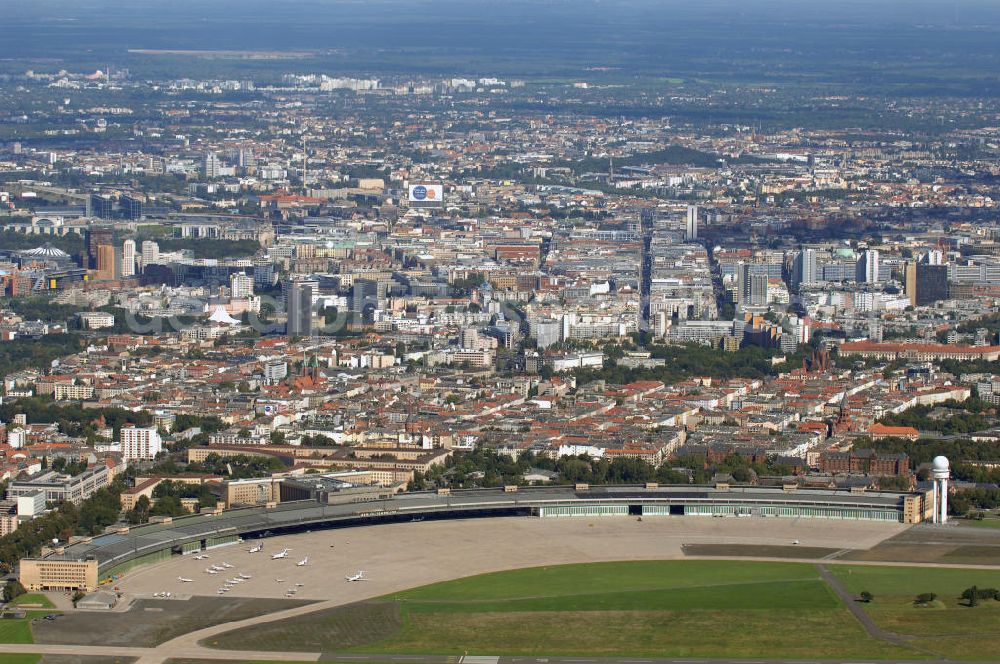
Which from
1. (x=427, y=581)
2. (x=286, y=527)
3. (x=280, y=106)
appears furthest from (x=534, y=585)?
(x=280, y=106)

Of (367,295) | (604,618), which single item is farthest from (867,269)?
(604,618)

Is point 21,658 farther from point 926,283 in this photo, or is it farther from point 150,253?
point 150,253

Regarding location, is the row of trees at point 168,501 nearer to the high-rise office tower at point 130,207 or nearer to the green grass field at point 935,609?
the green grass field at point 935,609

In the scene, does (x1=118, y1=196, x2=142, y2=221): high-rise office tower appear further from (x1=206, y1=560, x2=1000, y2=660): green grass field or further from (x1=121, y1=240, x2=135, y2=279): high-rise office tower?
(x1=206, y1=560, x2=1000, y2=660): green grass field

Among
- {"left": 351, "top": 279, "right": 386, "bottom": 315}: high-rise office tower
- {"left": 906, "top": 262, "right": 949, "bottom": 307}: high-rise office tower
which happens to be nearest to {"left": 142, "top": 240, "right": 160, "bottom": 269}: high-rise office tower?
{"left": 351, "top": 279, "right": 386, "bottom": 315}: high-rise office tower

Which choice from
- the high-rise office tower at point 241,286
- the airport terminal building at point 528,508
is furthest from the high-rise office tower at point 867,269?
the airport terminal building at point 528,508

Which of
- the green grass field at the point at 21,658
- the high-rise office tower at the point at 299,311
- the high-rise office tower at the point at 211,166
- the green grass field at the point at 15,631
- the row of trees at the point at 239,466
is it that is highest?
the high-rise office tower at the point at 211,166

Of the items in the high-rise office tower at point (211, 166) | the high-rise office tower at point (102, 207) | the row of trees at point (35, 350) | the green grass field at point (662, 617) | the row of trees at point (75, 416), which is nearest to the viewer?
the green grass field at point (662, 617)
